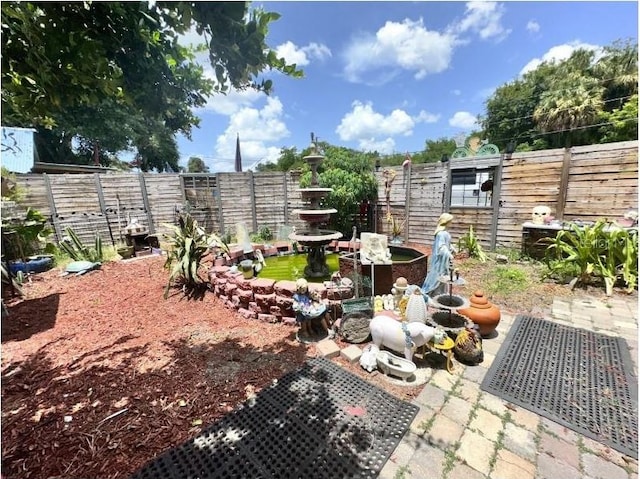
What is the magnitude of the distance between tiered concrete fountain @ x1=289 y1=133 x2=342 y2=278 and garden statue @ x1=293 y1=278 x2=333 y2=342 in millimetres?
1587

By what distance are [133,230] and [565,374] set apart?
858cm

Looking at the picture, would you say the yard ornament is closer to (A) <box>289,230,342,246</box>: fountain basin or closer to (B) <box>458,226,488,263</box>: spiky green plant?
(B) <box>458,226,488,263</box>: spiky green plant

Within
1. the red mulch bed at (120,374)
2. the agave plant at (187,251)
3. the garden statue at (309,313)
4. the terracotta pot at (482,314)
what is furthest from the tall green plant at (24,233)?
the terracotta pot at (482,314)

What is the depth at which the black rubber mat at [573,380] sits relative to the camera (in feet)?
6.47

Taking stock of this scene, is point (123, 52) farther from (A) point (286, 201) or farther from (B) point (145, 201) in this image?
(B) point (145, 201)

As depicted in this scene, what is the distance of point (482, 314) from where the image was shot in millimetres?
3023

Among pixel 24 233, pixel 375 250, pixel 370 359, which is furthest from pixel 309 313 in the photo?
pixel 24 233

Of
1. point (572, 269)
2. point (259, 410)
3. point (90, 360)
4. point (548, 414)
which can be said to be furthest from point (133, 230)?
point (572, 269)

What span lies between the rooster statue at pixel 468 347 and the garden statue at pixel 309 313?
55.2 inches

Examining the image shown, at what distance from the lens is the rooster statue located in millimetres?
2670

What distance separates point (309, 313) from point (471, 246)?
5.01m

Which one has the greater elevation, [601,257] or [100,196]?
[100,196]

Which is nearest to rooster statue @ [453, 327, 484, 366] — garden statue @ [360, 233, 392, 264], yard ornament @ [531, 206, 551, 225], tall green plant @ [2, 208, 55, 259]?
garden statue @ [360, 233, 392, 264]

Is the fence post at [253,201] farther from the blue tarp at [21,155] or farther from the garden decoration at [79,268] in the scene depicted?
the blue tarp at [21,155]
